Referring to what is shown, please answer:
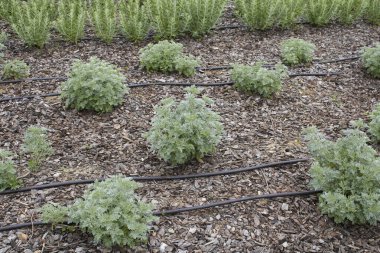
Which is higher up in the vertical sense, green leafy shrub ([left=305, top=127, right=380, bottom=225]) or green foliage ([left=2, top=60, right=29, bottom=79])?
green foliage ([left=2, top=60, right=29, bottom=79])

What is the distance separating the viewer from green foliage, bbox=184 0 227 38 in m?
6.00

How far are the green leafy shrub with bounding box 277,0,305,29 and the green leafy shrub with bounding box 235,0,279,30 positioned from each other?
0.08 metres

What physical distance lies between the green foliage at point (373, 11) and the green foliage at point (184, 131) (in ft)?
14.9

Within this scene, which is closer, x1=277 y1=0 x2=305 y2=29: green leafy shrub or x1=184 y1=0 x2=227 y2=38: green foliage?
x1=184 y1=0 x2=227 y2=38: green foliage

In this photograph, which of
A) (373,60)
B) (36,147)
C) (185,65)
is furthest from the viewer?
(373,60)

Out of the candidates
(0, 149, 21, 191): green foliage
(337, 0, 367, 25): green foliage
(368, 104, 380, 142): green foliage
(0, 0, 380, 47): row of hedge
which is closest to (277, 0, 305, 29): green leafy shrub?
(0, 0, 380, 47): row of hedge

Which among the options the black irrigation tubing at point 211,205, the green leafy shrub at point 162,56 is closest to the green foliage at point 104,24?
the green leafy shrub at point 162,56

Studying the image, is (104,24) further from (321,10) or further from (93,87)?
(321,10)

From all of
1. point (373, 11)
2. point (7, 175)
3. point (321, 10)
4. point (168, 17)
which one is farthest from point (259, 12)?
point (7, 175)

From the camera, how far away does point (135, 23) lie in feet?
19.0

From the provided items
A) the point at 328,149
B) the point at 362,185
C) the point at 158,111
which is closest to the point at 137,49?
the point at 158,111

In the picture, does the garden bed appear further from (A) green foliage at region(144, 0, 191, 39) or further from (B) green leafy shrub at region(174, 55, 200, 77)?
(A) green foliage at region(144, 0, 191, 39)

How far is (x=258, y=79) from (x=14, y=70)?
8.71 feet

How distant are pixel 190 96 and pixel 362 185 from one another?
147 centimetres
